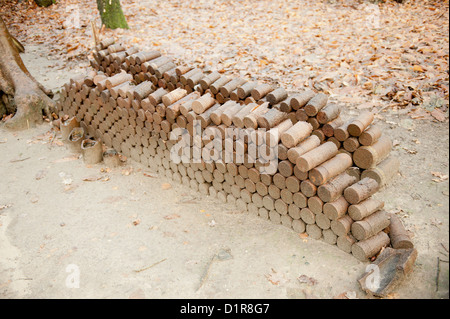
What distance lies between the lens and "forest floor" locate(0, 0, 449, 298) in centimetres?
409

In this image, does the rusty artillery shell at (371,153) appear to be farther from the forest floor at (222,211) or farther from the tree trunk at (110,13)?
the tree trunk at (110,13)

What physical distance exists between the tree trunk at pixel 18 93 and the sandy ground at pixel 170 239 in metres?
1.29

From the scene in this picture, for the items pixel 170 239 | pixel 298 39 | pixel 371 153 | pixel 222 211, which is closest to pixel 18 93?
pixel 170 239

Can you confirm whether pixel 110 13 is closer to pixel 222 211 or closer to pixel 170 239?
pixel 222 211

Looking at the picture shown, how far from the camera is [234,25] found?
458 inches

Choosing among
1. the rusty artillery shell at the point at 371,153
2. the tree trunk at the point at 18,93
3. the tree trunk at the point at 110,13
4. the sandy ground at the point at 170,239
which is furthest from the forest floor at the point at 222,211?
the tree trunk at the point at 110,13

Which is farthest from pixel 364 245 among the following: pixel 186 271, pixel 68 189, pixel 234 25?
pixel 234 25

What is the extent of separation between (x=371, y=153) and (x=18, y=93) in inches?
272

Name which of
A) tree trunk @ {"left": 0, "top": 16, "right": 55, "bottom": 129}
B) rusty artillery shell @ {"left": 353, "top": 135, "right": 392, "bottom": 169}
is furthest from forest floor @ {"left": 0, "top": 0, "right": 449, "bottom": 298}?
rusty artillery shell @ {"left": 353, "top": 135, "right": 392, "bottom": 169}

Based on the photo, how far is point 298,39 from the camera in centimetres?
1020

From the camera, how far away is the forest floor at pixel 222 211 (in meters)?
4.09

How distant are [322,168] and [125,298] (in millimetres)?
2685

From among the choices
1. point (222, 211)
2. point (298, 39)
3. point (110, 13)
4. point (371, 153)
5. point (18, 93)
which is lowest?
point (222, 211)

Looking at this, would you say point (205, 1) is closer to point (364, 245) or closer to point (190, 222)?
point (190, 222)
